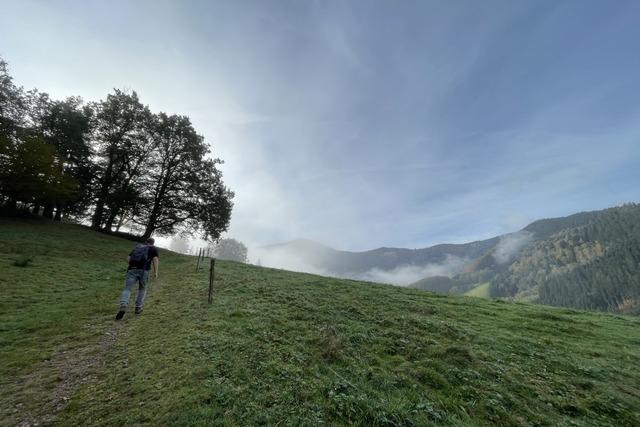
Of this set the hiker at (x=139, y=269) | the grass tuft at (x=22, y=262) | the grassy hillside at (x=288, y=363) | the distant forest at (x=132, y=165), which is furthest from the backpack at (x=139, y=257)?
the distant forest at (x=132, y=165)

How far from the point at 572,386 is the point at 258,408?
9.09 m

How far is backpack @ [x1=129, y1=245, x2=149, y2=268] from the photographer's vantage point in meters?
11.5

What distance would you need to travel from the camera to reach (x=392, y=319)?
41.1 ft

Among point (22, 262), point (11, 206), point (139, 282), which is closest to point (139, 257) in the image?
point (139, 282)

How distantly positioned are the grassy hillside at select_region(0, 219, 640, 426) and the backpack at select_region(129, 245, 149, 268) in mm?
2116

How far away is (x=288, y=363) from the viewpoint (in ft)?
24.8

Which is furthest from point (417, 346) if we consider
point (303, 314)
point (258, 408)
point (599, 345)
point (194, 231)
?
point (194, 231)

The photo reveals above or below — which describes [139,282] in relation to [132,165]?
below

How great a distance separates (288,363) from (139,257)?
8.35 metres

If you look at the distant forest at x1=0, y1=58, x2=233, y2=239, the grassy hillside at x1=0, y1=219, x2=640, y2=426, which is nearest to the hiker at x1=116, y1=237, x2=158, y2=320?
the grassy hillside at x1=0, y1=219, x2=640, y2=426

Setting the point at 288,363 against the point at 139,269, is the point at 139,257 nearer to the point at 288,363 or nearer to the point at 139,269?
the point at 139,269

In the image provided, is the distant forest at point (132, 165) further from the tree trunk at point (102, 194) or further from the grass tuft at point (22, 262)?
the grass tuft at point (22, 262)

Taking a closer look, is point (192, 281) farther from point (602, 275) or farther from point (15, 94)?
point (602, 275)

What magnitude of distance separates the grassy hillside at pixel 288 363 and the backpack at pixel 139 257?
2.12 metres
